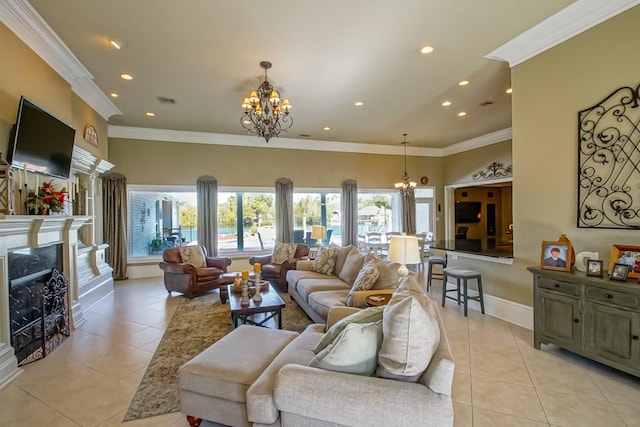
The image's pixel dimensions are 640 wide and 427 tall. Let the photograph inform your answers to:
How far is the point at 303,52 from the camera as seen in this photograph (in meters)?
3.86

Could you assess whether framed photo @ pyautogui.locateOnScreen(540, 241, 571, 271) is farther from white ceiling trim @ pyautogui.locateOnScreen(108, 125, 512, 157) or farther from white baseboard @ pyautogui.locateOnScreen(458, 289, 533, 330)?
white ceiling trim @ pyautogui.locateOnScreen(108, 125, 512, 157)

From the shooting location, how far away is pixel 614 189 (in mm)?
3033

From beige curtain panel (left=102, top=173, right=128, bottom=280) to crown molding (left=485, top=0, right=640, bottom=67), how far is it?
7270 mm

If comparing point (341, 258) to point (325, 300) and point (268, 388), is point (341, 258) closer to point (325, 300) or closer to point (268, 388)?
point (325, 300)

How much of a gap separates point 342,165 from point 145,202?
199 inches

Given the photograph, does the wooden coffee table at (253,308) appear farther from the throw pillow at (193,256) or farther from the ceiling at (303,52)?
the ceiling at (303,52)

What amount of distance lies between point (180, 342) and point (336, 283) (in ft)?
6.91

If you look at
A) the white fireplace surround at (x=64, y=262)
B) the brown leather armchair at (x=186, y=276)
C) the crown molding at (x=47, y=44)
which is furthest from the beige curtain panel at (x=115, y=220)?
the crown molding at (x=47, y=44)

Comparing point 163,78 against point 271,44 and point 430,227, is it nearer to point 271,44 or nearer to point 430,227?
point 271,44

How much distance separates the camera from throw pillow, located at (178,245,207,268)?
5.91m

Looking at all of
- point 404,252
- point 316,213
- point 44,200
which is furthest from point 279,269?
point 44,200

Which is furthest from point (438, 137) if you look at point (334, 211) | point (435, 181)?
point (334, 211)

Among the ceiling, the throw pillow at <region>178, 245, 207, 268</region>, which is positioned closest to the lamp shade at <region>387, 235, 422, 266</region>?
the ceiling

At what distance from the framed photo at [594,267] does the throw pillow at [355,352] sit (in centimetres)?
255
